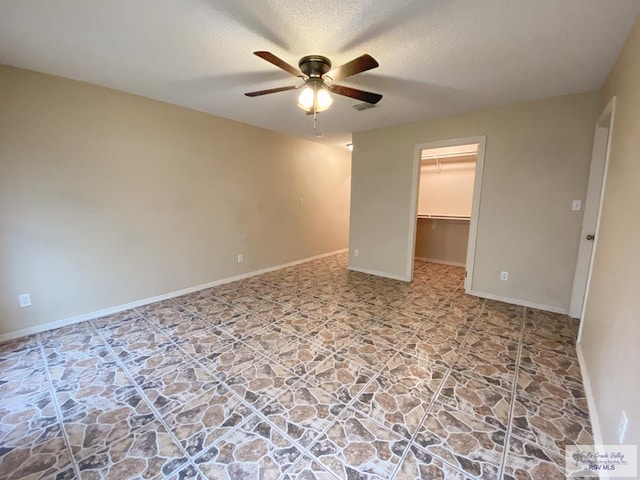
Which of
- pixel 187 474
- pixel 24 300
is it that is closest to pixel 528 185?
pixel 187 474

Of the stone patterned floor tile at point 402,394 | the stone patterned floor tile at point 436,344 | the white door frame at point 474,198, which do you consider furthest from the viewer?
the white door frame at point 474,198

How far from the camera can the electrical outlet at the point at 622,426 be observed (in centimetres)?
118

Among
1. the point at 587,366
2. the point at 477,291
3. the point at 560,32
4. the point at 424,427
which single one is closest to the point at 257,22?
the point at 560,32

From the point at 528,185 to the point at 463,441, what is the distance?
9.87 feet

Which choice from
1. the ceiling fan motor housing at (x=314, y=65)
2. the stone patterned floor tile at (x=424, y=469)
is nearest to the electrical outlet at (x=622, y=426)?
the stone patterned floor tile at (x=424, y=469)

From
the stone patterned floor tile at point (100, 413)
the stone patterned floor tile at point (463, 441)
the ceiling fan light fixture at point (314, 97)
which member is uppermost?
the ceiling fan light fixture at point (314, 97)

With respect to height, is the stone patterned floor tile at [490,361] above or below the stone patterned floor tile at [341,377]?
above

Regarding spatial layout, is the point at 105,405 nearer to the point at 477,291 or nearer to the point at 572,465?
the point at 572,465

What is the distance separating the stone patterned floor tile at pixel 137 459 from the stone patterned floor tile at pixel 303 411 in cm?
52

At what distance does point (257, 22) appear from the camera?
181 cm

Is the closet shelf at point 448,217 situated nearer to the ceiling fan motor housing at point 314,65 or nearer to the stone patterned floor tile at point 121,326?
the ceiling fan motor housing at point 314,65

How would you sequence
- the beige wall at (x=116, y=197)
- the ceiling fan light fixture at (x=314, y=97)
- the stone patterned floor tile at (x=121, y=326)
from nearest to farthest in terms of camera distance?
the ceiling fan light fixture at (x=314, y=97) → the beige wall at (x=116, y=197) → the stone patterned floor tile at (x=121, y=326)

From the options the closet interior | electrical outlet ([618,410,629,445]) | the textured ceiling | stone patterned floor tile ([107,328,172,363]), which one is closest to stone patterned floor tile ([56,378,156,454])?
stone patterned floor tile ([107,328,172,363])

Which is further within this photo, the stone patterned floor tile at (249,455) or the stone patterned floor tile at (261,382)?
the stone patterned floor tile at (261,382)
